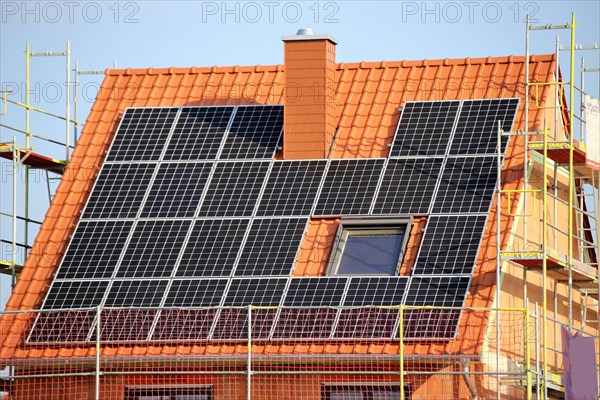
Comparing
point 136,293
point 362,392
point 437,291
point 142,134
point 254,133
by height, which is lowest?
point 362,392

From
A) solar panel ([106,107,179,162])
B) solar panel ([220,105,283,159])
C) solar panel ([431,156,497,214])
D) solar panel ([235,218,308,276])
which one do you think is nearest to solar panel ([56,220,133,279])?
solar panel ([106,107,179,162])

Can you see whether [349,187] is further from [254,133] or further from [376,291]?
[376,291]

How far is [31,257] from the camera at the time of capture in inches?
1329

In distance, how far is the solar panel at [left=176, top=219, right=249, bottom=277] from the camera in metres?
32.2

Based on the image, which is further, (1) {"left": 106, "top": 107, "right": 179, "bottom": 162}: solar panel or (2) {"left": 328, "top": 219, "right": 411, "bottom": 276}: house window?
(1) {"left": 106, "top": 107, "right": 179, "bottom": 162}: solar panel

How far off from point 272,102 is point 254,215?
3842mm

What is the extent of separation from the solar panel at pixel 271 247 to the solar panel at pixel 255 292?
0.76 feet

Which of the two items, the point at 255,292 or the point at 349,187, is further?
the point at 349,187

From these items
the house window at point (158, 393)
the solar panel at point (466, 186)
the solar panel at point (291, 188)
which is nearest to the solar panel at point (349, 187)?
the solar panel at point (291, 188)

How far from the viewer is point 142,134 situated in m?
35.5

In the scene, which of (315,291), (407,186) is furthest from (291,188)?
(315,291)

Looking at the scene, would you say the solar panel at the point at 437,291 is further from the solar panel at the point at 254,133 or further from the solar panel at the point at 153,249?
the solar panel at the point at 254,133

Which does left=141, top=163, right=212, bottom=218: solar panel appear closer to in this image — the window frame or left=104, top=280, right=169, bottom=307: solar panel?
left=104, top=280, right=169, bottom=307: solar panel

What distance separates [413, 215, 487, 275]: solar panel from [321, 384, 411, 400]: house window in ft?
8.04
